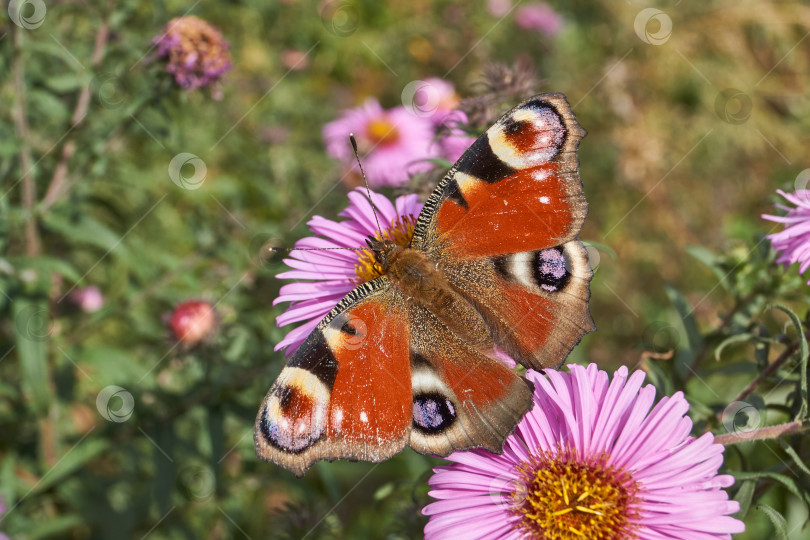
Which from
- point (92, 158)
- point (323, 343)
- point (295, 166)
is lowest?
point (323, 343)

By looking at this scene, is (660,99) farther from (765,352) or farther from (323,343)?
(323,343)

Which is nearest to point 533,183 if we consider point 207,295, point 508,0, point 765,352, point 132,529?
point 765,352

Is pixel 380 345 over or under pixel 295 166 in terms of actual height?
under

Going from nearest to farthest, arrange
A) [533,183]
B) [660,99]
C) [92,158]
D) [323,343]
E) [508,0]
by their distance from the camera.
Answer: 1. [323,343]
2. [533,183]
3. [92,158]
4. [660,99]
5. [508,0]

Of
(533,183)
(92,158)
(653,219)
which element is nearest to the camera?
(533,183)

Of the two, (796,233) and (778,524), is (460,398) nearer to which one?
(778,524)

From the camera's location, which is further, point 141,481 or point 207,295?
point 141,481
